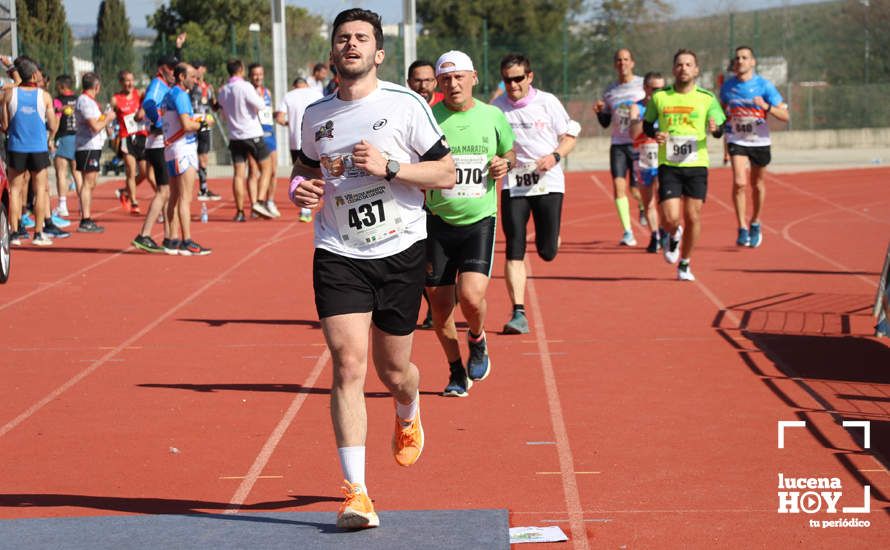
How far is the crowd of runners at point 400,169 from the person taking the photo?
6.00 meters

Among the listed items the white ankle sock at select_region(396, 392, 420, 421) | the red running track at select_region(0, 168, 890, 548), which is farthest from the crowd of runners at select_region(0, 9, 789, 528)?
the red running track at select_region(0, 168, 890, 548)

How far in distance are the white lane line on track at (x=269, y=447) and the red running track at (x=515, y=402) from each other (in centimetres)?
2

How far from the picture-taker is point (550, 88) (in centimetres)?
3772

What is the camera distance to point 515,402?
8430 millimetres

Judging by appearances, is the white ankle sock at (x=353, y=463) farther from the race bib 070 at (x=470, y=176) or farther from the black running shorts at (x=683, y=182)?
the black running shorts at (x=683, y=182)

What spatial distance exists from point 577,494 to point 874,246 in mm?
11344

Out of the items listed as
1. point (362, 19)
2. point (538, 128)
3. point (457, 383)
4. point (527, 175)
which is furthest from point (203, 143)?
point (362, 19)

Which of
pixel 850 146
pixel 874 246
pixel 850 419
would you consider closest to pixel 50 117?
pixel 874 246

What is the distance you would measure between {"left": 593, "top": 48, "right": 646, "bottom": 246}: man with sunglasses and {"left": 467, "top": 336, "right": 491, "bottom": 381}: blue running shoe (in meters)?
7.89

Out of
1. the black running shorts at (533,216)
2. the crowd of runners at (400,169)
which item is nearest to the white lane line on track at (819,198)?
the crowd of runners at (400,169)

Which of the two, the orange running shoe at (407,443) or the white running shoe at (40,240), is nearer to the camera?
the orange running shoe at (407,443)

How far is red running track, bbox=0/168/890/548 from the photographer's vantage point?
6402 mm

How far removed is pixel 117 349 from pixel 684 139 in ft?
19.0

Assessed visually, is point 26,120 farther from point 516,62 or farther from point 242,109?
point 516,62
